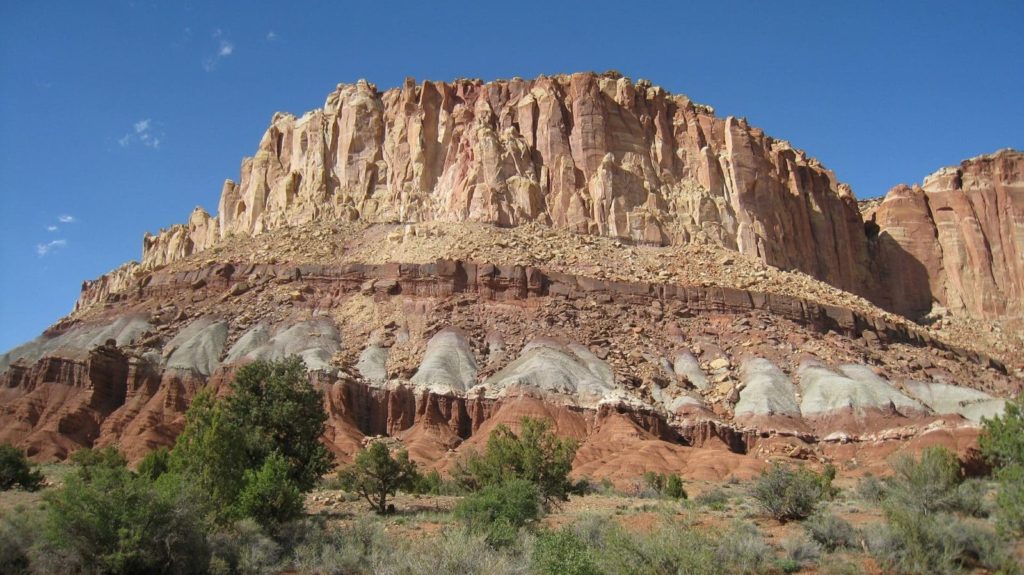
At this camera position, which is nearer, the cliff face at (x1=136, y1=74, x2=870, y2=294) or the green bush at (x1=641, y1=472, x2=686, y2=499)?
the green bush at (x1=641, y1=472, x2=686, y2=499)

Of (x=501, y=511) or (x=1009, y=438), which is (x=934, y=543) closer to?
(x=1009, y=438)

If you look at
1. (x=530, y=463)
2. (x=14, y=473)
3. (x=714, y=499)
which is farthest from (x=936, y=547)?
(x=14, y=473)

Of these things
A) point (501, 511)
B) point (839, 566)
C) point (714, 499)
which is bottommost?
point (839, 566)

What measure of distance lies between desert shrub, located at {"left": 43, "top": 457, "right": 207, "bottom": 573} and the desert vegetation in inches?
1.4

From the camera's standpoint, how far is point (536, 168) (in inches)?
3354

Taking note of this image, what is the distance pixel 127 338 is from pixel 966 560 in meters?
54.9

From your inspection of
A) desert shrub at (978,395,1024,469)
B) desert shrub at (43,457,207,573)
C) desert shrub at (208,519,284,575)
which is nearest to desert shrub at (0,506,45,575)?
desert shrub at (43,457,207,573)

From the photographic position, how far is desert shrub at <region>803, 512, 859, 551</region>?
22.5 metres

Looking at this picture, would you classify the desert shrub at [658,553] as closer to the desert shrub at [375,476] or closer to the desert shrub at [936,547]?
the desert shrub at [936,547]

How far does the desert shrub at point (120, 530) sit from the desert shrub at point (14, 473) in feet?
48.8

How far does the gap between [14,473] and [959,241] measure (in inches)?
4012

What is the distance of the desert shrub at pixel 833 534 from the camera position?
22.5 meters

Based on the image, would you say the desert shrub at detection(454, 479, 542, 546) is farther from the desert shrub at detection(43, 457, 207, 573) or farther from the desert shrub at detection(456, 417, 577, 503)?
the desert shrub at detection(43, 457, 207, 573)

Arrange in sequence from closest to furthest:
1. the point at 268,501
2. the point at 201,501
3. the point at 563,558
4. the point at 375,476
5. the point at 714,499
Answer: the point at 563,558 → the point at 201,501 → the point at 268,501 → the point at 375,476 → the point at 714,499
